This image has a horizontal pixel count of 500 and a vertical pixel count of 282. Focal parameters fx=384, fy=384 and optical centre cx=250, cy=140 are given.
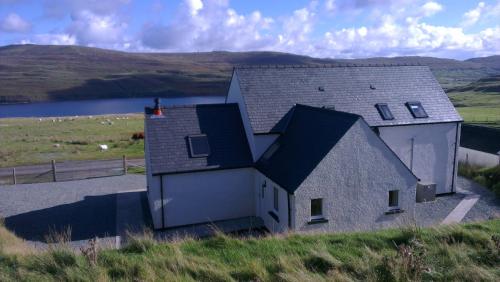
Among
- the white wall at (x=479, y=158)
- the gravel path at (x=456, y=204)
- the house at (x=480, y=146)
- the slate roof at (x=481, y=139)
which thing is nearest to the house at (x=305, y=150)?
the gravel path at (x=456, y=204)

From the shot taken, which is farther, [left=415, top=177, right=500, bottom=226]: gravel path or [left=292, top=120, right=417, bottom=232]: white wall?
[left=415, top=177, right=500, bottom=226]: gravel path

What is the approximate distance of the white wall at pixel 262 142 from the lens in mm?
18406

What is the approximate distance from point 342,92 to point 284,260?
1612 centimetres

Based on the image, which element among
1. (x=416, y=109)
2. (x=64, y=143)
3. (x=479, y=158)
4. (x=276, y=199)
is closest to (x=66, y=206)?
(x=276, y=199)

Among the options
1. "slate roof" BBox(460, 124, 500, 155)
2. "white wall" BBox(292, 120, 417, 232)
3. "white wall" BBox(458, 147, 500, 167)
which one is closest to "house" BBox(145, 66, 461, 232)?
"white wall" BBox(292, 120, 417, 232)

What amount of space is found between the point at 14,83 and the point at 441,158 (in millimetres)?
181817

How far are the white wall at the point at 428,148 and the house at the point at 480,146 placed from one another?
7242 mm

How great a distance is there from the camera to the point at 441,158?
2205 cm

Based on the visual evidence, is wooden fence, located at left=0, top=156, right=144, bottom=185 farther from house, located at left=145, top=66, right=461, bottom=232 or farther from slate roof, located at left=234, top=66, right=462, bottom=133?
slate roof, located at left=234, top=66, right=462, bottom=133

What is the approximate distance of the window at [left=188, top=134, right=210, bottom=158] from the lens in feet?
58.1

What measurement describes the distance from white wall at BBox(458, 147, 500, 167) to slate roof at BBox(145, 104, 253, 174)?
18.8 m

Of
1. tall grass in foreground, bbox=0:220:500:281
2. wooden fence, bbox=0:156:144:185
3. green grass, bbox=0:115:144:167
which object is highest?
tall grass in foreground, bbox=0:220:500:281

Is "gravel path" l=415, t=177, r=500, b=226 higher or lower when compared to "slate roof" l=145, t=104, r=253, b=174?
lower

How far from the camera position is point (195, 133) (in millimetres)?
18453
